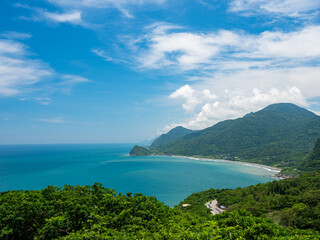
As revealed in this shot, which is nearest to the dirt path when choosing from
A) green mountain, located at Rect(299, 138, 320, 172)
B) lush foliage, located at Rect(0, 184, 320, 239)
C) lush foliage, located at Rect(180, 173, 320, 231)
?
lush foliage, located at Rect(180, 173, 320, 231)

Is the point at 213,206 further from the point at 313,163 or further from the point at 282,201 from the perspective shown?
the point at 313,163

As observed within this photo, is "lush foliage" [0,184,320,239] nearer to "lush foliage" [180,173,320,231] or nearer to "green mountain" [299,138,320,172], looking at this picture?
"lush foliage" [180,173,320,231]

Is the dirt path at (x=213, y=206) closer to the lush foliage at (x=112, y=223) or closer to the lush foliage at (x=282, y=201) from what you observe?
the lush foliage at (x=282, y=201)

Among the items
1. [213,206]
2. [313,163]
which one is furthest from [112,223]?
[313,163]

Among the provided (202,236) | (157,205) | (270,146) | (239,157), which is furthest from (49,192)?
(270,146)

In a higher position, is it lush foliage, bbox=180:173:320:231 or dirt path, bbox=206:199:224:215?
lush foliage, bbox=180:173:320:231

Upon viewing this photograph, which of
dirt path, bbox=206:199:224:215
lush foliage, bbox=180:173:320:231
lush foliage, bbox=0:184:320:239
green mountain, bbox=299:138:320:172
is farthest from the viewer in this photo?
green mountain, bbox=299:138:320:172

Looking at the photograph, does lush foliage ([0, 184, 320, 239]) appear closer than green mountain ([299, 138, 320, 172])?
Yes

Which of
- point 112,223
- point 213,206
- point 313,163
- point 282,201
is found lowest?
point 213,206
